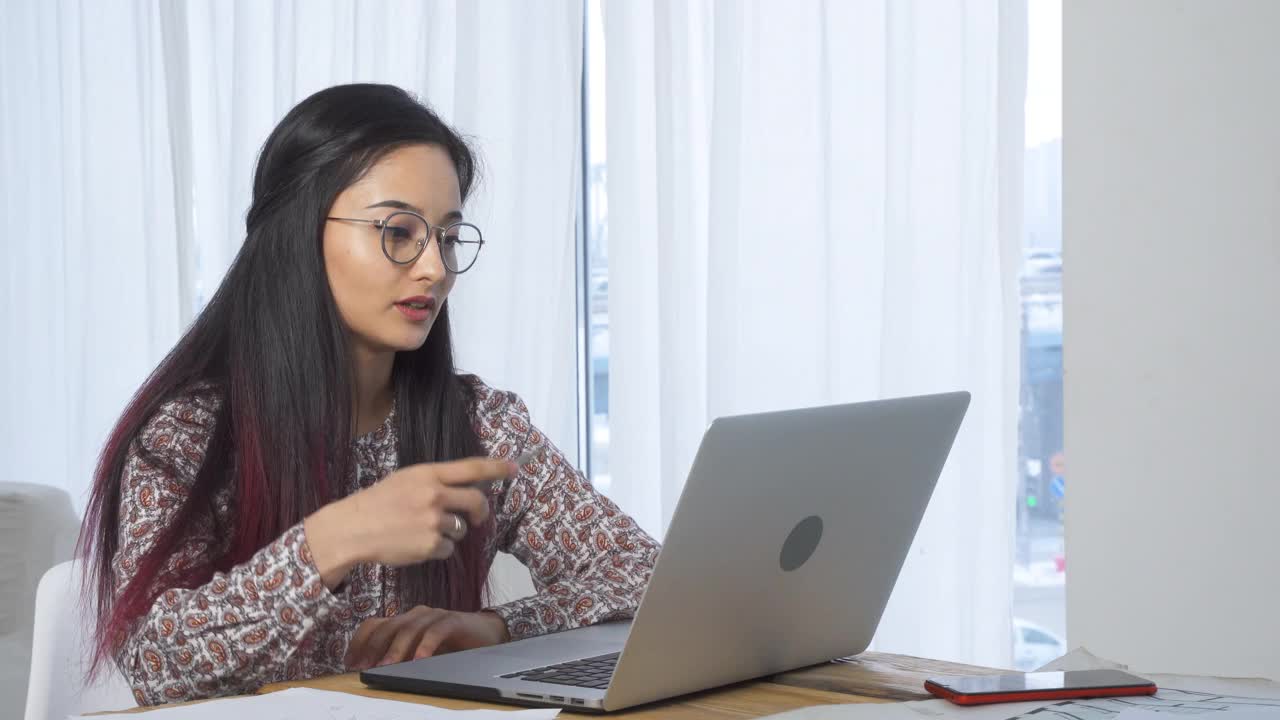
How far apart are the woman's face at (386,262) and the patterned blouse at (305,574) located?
0.19 m

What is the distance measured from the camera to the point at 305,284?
136 cm

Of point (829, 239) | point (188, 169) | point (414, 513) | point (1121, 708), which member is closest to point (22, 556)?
point (188, 169)

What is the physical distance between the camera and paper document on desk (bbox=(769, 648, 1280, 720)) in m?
0.75

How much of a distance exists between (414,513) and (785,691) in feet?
1.01

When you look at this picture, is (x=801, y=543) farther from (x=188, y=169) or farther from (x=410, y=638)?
(x=188, y=169)

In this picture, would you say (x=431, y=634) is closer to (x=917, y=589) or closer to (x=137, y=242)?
(x=917, y=589)

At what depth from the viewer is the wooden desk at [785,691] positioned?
857mm

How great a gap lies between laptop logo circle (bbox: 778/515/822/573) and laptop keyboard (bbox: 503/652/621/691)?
0.47 ft

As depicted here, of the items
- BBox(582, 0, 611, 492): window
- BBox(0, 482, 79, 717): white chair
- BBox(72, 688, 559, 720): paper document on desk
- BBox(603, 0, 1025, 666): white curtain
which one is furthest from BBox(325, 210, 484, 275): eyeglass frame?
BBox(0, 482, 79, 717): white chair

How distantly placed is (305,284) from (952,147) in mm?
1280

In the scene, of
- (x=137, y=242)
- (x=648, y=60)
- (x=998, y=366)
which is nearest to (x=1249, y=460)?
(x=998, y=366)

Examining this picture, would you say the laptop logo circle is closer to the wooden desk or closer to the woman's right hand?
the wooden desk

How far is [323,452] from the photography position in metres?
1.36

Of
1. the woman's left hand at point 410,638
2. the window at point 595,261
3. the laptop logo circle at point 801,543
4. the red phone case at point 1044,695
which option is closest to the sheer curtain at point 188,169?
the window at point 595,261
